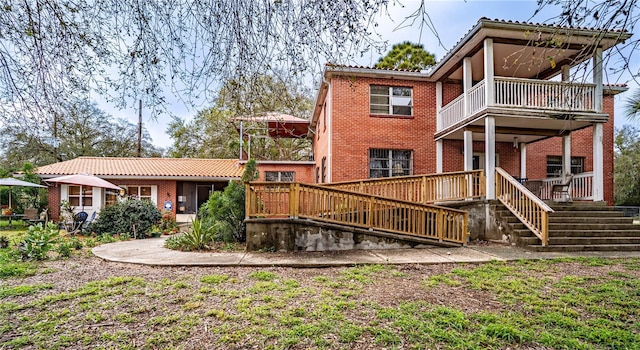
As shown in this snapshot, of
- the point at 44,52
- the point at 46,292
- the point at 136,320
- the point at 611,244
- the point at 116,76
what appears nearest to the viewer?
the point at 44,52

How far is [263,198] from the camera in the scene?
8.04 meters

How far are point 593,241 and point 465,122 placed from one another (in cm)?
478

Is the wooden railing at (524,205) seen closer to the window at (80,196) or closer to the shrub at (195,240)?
the shrub at (195,240)

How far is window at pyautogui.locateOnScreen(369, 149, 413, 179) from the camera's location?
12.9 metres

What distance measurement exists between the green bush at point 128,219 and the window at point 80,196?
6722mm

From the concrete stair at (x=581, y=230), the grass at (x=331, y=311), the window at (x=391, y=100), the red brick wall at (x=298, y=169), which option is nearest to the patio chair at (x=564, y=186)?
the concrete stair at (x=581, y=230)

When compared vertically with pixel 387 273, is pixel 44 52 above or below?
above

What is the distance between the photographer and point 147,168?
19172mm

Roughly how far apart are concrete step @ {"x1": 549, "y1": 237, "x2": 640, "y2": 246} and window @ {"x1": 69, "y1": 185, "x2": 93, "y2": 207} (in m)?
20.1

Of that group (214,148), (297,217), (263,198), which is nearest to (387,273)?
(297,217)

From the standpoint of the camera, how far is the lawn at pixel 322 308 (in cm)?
318

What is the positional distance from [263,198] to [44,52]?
18.1ft

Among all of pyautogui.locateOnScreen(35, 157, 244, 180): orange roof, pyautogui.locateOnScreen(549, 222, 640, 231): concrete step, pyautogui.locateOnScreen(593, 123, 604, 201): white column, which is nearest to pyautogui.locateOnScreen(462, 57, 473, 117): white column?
pyautogui.locateOnScreen(593, 123, 604, 201): white column

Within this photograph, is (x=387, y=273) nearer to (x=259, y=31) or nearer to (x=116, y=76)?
(x=259, y=31)
